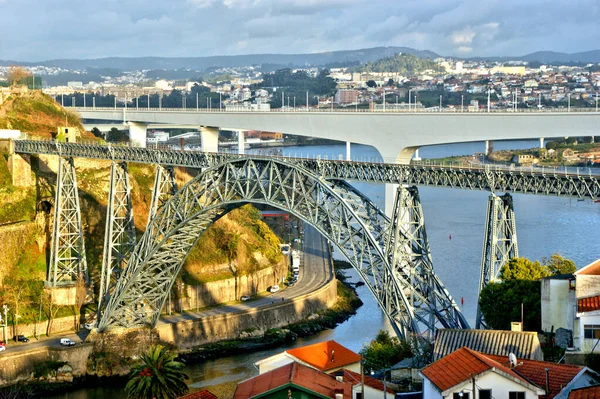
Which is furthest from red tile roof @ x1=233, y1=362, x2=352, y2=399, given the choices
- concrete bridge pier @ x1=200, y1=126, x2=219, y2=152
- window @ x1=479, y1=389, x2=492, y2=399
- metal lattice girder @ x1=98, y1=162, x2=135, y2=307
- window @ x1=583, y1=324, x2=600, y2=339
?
concrete bridge pier @ x1=200, y1=126, x2=219, y2=152

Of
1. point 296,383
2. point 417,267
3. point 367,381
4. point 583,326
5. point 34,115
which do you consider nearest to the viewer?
point 296,383

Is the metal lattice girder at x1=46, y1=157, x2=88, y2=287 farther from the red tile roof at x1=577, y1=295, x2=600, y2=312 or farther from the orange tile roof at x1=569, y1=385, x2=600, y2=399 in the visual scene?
the orange tile roof at x1=569, y1=385, x2=600, y2=399

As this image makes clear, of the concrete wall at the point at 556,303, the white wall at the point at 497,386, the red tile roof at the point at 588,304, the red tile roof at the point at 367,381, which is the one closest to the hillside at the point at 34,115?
the concrete wall at the point at 556,303

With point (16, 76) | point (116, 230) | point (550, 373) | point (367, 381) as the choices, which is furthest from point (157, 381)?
point (16, 76)

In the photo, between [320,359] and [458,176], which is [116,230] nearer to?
[458,176]

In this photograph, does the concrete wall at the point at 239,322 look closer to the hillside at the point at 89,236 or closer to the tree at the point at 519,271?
the hillside at the point at 89,236

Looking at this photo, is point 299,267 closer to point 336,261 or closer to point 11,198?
point 336,261
